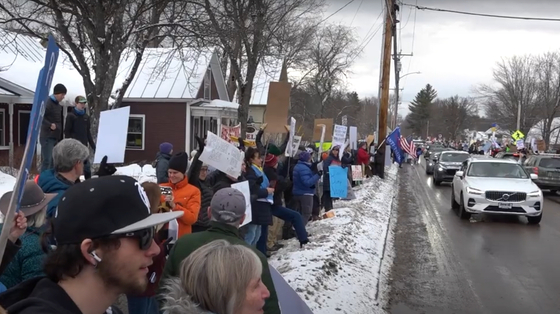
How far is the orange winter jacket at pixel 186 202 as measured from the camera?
562 cm

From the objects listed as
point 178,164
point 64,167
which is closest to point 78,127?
point 178,164

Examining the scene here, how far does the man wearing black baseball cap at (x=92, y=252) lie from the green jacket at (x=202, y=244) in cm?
158

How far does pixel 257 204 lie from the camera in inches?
314

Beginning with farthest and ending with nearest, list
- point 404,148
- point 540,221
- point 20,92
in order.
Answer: point 404,148, point 20,92, point 540,221

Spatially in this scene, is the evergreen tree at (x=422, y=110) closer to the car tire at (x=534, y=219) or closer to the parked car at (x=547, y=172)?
the parked car at (x=547, y=172)

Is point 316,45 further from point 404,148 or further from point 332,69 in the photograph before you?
point 404,148

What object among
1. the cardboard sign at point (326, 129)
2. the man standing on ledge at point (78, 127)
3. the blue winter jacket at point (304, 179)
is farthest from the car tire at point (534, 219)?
the man standing on ledge at point (78, 127)

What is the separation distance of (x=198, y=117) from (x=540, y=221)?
21.0 metres

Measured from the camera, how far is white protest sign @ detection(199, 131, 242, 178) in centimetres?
643

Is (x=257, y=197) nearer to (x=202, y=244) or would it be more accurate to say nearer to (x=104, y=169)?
(x=104, y=169)

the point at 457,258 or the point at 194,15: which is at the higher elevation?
the point at 194,15

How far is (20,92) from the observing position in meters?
21.8

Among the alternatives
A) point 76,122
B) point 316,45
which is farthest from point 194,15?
point 316,45

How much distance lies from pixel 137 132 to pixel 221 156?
2430 centimetres
